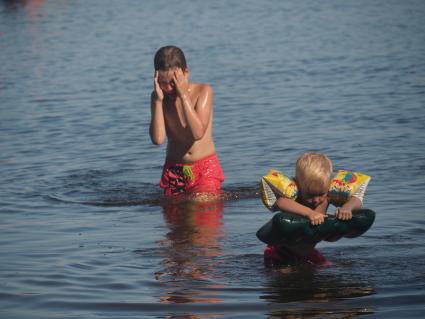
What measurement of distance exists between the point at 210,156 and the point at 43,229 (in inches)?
63.9

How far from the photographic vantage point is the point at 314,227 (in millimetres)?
6898

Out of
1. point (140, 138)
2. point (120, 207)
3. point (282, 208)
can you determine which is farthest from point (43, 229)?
point (140, 138)

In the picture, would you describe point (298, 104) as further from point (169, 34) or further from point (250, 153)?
point (169, 34)

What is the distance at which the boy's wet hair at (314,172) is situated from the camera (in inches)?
267

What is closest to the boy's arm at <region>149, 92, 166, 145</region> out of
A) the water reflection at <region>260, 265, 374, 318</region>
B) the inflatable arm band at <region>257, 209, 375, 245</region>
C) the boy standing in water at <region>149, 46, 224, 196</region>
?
the boy standing in water at <region>149, 46, 224, 196</region>

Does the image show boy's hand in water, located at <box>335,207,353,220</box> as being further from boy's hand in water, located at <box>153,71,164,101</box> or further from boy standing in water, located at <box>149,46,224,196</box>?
boy's hand in water, located at <box>153,71,164,101</box>

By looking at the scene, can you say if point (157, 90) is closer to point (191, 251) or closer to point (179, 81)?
point (179, 81)

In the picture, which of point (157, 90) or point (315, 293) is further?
point (157, 90)

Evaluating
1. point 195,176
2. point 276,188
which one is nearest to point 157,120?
point 195,176

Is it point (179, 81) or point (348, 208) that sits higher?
point (179, 81)

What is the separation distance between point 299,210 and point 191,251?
4.64 ft

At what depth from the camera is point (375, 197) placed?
9875mm

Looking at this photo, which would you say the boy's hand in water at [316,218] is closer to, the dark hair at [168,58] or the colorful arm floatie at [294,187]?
the colorful arm floatie at [294,187]

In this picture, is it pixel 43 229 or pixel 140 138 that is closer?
pixel 43 229
